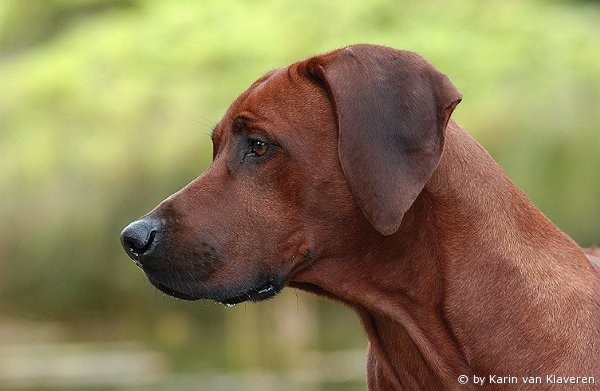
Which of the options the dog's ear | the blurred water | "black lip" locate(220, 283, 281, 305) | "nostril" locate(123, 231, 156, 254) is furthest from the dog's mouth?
the blurred water

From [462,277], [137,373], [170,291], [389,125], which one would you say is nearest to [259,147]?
[389,125]

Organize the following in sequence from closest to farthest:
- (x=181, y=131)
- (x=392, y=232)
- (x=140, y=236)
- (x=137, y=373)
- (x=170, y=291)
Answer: (x=392, y=232) < (x=140, y=236) < (x=170, y=291) < (x=137, y=373) < (x=181, y=131)

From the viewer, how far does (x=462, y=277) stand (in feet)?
11.6

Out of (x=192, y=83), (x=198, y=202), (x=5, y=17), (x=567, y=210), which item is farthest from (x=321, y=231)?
(x=5, y=17)

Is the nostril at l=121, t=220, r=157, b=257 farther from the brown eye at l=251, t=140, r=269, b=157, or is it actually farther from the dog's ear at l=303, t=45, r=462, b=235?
the dog's ear at l=303, t=45, r=462, b=235

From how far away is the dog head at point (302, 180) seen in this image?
3.46m

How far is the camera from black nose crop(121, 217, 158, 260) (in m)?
3.55

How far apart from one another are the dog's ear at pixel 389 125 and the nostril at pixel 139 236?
0.61 m

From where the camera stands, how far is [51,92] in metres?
13.3

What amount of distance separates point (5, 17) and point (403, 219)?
1261 cm

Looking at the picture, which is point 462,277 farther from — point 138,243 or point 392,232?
point 138,243

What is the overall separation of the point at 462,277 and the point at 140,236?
97 centimetres

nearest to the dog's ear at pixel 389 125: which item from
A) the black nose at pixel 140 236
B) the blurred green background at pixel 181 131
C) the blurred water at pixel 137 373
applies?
the black nose at pixel 140 236

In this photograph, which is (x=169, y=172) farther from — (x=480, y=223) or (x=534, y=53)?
(x=480, y=223)
